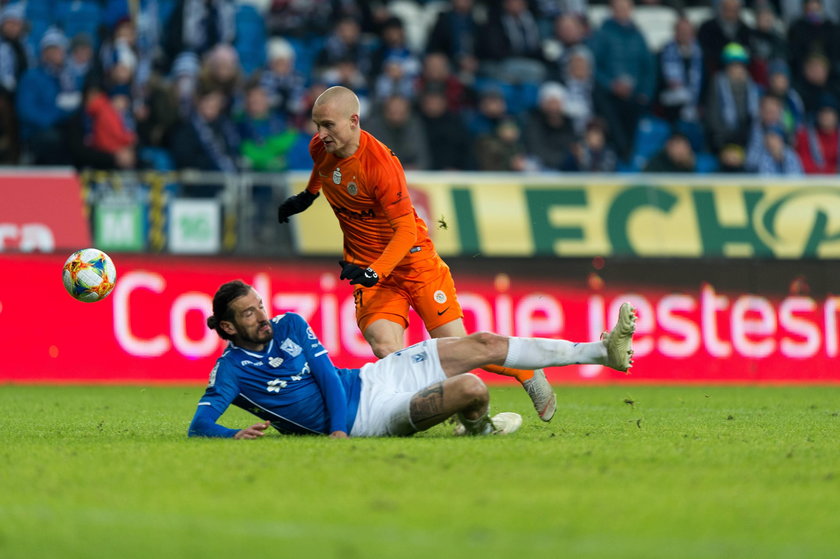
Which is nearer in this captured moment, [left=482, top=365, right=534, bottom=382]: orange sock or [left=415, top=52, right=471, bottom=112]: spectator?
[left=482, top=365, right=534, bottom=382]: orange sock

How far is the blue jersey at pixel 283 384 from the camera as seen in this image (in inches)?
308

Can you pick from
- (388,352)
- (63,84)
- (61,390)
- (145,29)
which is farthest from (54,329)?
(388,352)

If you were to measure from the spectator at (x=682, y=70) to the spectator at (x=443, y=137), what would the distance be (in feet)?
11.3

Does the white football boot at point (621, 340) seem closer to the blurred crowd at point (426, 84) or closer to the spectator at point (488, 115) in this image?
the blurred crowd at point (426, 84)

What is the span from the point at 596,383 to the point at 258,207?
4341 millimetres

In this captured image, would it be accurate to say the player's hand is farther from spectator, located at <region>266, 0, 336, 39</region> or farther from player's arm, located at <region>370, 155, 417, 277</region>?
spectator, located at <region>266, 0, 336, 39</region>

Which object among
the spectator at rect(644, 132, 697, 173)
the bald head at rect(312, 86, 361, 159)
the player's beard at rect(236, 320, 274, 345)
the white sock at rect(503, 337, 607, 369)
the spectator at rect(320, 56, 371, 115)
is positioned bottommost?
the white sock at rect(503, 337, 607, 369)

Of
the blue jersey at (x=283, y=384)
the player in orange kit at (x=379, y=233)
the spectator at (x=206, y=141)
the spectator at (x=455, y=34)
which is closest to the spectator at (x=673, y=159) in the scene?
the spectator at (x=455, y=34)

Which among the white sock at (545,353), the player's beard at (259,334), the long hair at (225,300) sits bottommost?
the white sock at (545,353)

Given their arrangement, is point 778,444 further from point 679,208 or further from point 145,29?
point 145,29

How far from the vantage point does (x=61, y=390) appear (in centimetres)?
1352

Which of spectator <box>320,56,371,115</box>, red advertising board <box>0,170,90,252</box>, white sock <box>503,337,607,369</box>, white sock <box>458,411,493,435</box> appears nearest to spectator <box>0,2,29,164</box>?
red advertising board <box>0,170,90,252</box>

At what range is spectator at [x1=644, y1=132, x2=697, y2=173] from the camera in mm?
17828

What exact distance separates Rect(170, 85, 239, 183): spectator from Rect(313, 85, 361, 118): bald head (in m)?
8.40
